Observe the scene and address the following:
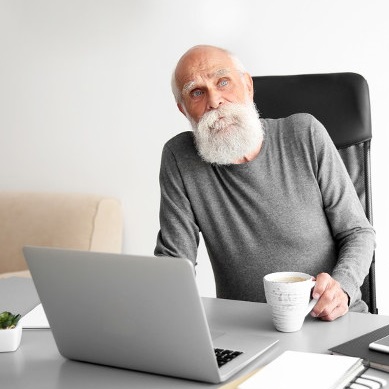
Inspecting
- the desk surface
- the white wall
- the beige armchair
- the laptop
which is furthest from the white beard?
the beige armchair

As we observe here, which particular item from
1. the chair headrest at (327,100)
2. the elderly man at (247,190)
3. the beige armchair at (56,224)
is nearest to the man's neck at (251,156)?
the elderly man at (247,190)

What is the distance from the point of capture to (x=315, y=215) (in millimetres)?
1850

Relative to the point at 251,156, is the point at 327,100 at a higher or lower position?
higher

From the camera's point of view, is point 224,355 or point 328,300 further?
point 328,300

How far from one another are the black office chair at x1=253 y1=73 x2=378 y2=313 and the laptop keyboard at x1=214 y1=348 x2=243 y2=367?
0.85 metres

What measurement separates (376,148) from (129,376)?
1.87 metres

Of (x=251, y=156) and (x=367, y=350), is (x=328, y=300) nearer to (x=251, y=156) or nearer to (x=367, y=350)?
(x=367, y=350)

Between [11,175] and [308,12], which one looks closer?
[308,12]

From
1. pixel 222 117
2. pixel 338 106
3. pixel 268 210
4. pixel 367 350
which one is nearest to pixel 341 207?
pixel 268 210

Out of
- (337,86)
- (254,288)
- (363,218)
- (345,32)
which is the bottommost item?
(254,288)

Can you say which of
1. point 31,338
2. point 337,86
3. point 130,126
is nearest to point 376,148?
point 337,86

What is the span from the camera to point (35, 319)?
1.47 meters

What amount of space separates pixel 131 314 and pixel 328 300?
0.44 meters

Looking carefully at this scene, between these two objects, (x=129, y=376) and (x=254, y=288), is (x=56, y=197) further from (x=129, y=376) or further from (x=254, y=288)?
(x=129, y=376)
